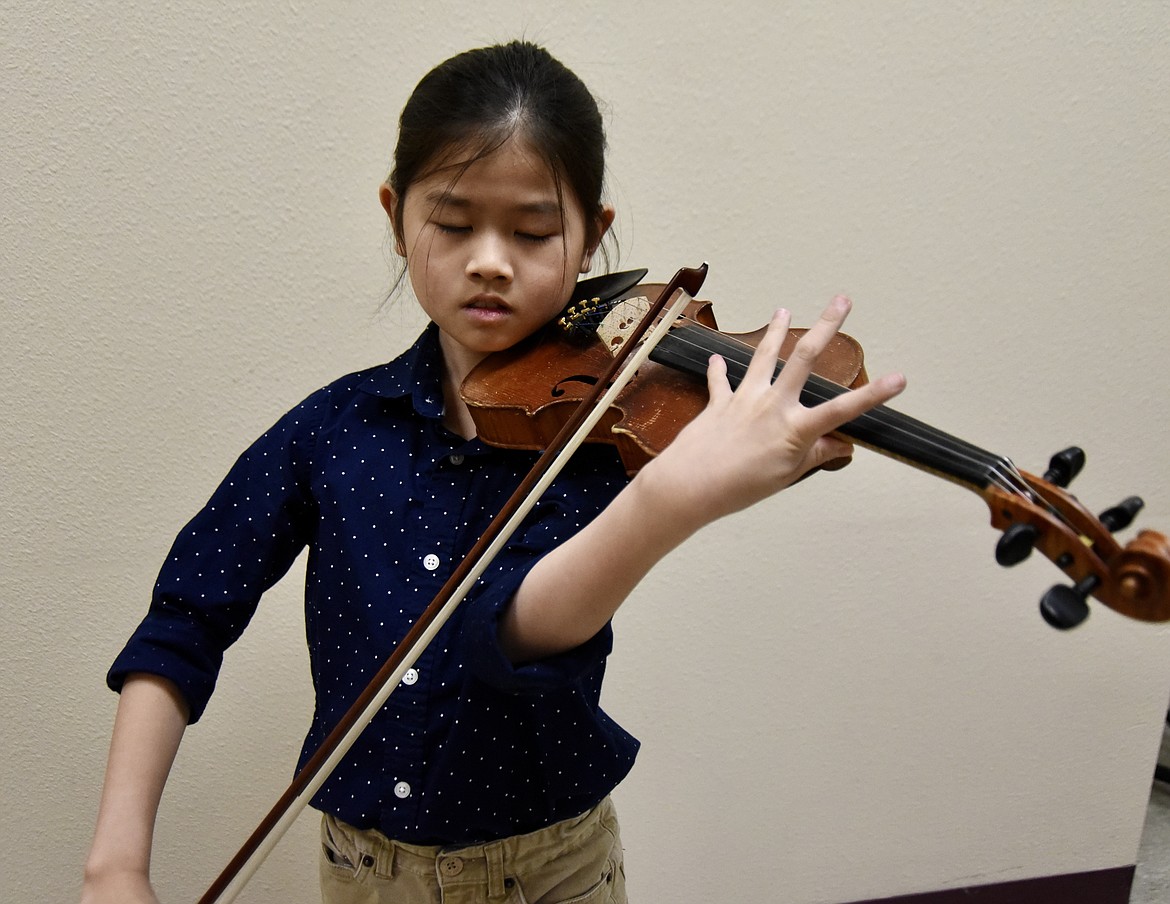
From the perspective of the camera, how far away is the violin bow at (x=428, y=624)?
0.52m

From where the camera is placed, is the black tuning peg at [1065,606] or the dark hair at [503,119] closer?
the black tuning peg at [1065,606]

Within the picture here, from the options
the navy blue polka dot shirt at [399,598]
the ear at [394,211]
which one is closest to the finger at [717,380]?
the navy blue polka dot shirt at [399,598]

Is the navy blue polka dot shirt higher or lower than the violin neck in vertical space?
lower

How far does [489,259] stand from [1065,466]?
31 centimetres

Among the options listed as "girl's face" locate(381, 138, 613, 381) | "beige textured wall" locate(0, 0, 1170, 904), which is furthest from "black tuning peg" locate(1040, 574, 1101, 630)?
"beige textured wall" locate(0, 0, 1170, 904)

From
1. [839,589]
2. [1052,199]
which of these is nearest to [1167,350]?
[1052,199]

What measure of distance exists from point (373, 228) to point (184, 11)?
22cm

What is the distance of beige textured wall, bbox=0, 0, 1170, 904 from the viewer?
2.95ft

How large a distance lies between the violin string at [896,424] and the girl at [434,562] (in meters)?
0.08

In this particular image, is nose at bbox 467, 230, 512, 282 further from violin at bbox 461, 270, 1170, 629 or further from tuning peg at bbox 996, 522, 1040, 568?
tuning peg at bbox 996, 522, 1040, 568

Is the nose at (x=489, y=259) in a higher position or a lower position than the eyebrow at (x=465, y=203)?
lower

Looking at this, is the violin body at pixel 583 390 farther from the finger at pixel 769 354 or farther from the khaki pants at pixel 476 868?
the khaki pants at pixel 476 868

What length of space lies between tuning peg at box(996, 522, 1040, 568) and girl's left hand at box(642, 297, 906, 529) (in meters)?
0.07

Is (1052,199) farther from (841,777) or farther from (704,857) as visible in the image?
(704,857)
